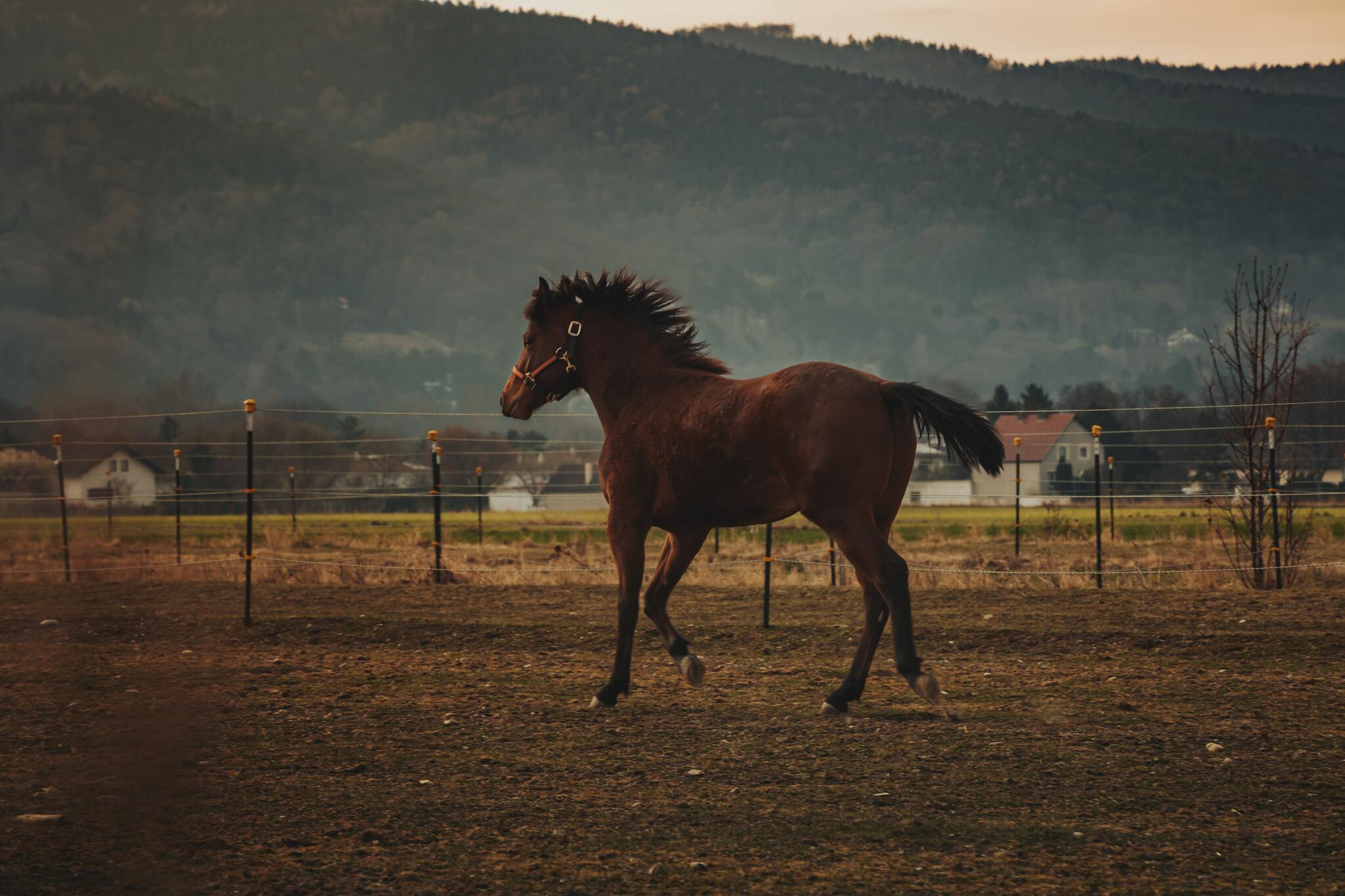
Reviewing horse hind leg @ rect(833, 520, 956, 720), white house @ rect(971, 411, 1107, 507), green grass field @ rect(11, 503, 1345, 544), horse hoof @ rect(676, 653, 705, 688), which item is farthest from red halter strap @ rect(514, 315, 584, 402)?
white house @ rect(971, 411, 1107, 507)

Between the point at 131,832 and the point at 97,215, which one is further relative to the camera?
the point at 131,832

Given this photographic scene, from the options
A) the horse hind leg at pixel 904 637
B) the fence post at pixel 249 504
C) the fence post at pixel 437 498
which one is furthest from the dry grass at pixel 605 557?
the horse hind leg at pixel 904 637

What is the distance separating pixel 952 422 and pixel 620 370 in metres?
2.31

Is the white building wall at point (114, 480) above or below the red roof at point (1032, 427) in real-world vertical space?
below

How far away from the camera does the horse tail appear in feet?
21.6

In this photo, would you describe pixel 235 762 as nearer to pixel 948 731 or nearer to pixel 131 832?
pixel 131 832

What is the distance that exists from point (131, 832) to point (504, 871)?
5.39ft

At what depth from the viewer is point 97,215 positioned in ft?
10.1

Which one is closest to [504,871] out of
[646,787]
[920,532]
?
[646,787]

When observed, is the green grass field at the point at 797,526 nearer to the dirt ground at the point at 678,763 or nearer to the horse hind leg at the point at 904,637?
the dirt ground at the point at 678,763

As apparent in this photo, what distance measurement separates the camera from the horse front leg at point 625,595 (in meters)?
7.16

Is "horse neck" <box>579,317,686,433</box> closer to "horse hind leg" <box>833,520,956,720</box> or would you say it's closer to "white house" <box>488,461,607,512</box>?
"horse hind leg" <box>833,520,956,720</box>

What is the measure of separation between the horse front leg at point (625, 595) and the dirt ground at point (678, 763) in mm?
170

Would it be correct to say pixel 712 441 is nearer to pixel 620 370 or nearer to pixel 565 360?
pixel 620 370
